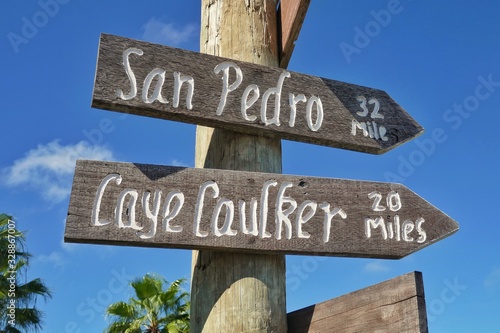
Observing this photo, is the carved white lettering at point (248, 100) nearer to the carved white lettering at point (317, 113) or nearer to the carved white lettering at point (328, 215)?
the carved white lettering at point (317, 113)

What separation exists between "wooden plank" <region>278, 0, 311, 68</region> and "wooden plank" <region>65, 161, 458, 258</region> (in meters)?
0.71

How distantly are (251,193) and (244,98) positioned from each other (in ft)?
1.44

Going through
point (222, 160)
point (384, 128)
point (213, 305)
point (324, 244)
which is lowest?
point (213, 305)

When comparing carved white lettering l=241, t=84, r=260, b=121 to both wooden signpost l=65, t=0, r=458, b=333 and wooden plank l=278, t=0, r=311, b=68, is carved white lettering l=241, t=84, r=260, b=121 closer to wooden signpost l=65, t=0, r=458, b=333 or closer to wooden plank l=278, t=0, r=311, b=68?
wooden signpost l=65, t=0, r=458, b=333

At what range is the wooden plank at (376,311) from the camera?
1684 millimetres

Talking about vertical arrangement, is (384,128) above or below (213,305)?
above

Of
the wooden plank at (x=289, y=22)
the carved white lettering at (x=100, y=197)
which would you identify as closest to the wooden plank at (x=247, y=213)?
the carved white lettering at (x=100, y=197)

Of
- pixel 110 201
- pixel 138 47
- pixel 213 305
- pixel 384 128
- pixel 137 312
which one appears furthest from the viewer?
pixel 137 312

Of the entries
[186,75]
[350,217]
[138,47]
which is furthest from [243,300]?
[138,47]

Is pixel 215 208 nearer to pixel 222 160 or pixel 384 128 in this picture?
pixel 222 160

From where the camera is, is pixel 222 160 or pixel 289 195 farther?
pixel 222 160

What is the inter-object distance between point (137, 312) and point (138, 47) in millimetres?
14688

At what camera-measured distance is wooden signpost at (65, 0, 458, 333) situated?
1866 millimetres

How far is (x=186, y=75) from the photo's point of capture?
2180 mm
